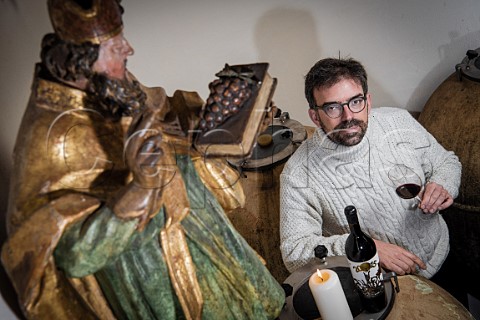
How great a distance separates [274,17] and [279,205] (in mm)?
717

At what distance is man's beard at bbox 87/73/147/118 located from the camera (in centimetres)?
95

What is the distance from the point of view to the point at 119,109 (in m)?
0.98

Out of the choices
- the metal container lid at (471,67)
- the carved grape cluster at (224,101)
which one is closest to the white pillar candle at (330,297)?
the carved grape cluster at (224,101)

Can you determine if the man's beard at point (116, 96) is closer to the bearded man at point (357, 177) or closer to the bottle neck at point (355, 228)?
the bottle neck at point (355, 228)

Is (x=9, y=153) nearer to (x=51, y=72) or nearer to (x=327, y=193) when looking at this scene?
(x=51, y=72)

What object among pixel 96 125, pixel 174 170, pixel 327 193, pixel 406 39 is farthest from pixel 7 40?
pixel 406 39

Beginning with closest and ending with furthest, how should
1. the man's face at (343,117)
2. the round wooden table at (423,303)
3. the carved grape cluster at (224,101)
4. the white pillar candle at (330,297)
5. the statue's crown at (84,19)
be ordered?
the statue's crown at (84,19), the carved grape cluster at (224,101), the white pillar candle at (330,297), the round wooden table at (423,303), the man's face at (343,117)

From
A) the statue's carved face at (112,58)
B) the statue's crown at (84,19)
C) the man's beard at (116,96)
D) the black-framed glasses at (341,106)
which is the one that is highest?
the statue's crown at (84,19)

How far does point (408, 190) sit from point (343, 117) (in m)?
0.33

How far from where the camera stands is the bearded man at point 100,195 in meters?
0.92

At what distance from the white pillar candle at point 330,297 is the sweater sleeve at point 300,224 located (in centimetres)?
37

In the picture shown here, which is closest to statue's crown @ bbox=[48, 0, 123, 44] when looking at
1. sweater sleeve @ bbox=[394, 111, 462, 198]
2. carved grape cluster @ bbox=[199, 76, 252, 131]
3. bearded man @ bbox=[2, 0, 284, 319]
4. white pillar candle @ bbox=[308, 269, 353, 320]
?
bearded man @ bbox=[2, 0, 284, 319]

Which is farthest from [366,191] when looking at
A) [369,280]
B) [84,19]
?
[84,19]

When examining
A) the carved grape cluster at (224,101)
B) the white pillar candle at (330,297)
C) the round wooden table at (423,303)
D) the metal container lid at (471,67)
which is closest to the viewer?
the carved grape cluster at (224,101)
